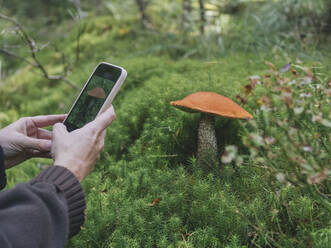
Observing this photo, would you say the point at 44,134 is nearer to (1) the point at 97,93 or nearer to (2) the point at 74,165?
(1) the point at 97,93

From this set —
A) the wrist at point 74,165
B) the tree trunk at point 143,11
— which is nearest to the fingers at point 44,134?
the wrist at point 74,165

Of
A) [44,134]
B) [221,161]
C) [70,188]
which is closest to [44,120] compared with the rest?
[44,134]

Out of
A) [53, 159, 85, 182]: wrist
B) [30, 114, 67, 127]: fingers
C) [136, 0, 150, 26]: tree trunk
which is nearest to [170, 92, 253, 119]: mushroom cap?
[53, 159, 85, 182]: wrist

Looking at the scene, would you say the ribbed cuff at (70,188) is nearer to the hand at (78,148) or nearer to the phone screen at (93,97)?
the hand at (78,148)

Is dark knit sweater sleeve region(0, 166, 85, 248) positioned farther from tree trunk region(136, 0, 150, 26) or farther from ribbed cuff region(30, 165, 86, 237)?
tree trunk region(136, 0, 150, 26)

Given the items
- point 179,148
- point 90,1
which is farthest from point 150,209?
point 90,1

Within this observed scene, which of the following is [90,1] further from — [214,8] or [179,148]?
[179,148]

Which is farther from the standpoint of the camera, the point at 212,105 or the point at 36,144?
the point at 212,105
